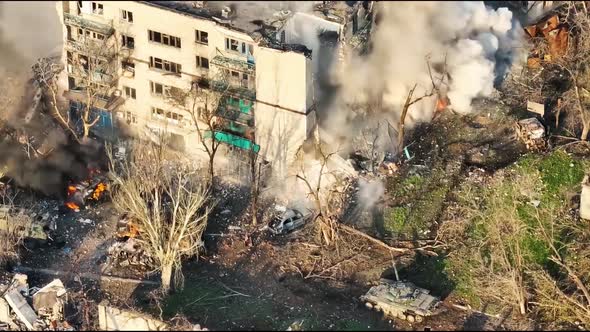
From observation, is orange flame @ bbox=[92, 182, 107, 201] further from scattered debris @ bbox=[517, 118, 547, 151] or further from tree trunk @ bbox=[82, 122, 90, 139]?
scattered debris @ bbox=[517, 118, 547, 151]

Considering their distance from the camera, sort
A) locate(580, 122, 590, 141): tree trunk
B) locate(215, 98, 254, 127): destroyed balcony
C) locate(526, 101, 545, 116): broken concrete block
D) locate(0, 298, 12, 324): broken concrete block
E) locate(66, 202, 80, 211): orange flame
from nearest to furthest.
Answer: locate(0, 298, 12, 324): broken concrete block < locate(66, 202, 80, 211): orange flame < locate(215, 98, 254, 127): destroyed balcony < locate(580, 122, 590, 141): tree trunk < locate(526, 101, 545, 116): broken concrete block

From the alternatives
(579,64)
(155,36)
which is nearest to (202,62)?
(155,36)

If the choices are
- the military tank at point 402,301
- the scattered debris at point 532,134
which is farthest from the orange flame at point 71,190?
the scattered debris at point 532,134

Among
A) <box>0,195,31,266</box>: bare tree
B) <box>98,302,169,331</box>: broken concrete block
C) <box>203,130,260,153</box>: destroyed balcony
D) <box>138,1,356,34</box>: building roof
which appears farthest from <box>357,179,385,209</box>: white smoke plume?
<box>0,195,31,266</box>: bare tree

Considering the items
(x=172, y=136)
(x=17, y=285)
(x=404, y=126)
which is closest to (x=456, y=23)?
(x=404, y=126)

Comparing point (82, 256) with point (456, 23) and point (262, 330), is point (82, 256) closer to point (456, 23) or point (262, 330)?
point (262, 330)

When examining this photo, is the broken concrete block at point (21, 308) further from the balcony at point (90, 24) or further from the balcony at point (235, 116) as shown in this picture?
the balcony at point (90, 24)

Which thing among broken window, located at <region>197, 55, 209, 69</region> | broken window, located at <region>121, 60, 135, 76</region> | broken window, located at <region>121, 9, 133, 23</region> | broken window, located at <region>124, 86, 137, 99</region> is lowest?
broken window, located at <region>124, 86, 137, 99</region>

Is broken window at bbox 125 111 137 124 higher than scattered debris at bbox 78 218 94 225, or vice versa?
broken window at bbox 125 111 137 124
